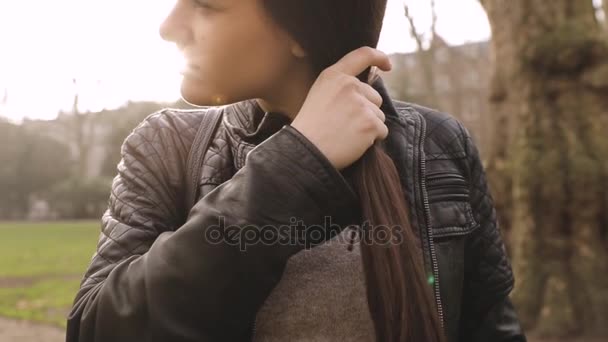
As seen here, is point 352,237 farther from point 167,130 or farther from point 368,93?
point 167,130

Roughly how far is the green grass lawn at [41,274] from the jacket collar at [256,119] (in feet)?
19.2

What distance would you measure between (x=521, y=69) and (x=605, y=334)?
94.6 inches

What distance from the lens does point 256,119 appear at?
146 centimetres

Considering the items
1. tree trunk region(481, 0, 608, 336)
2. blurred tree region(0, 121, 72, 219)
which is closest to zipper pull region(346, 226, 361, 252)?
tree trunk region(481, 0, 608, 336)

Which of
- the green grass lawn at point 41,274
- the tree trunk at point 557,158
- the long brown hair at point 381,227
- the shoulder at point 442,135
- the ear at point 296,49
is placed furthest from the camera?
the green grass lawn at point 41,274

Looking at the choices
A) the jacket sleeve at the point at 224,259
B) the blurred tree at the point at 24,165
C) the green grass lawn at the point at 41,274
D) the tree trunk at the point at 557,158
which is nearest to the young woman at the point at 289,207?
the jacket sleeve at the point at 224,259

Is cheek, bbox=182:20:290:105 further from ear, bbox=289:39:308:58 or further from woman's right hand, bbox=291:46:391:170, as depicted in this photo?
woman's right hand, bbox=291:46:391:170

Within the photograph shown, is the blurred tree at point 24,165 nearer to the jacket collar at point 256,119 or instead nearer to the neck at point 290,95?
the jacket collar at point 256,119

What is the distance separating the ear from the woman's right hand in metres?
0.10

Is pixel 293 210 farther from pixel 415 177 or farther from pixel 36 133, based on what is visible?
pixel 36 133

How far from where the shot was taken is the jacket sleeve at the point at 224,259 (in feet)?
3.48

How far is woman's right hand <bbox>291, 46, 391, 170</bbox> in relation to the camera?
1155mm

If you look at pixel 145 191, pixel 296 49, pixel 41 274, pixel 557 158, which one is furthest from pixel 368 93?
pixel 41 274

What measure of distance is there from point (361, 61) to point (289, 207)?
379mm
